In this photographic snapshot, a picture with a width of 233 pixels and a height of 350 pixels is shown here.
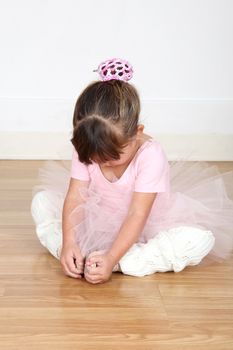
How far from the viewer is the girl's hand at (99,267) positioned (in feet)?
4.09

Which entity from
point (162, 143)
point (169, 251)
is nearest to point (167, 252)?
point (169, 251)

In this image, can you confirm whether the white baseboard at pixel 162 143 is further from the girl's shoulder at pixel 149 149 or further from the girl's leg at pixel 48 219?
the girl's shoulder at pixel 149 149

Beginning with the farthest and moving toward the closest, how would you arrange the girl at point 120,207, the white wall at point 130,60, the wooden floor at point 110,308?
the white wall at point 130,60, the girl at point 120,207, the wooden floor at point 110,308

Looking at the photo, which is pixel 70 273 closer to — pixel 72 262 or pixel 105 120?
pixel 72 262

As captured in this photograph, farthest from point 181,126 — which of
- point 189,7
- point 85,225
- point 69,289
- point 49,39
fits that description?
point 69,289

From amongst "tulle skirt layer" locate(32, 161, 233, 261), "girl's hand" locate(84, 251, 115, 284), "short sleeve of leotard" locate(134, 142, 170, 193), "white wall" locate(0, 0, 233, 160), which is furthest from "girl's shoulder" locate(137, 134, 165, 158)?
"white wall" locate(0, 0, 233, 160)

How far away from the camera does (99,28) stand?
2156 millimetres

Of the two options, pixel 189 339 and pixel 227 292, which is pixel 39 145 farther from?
pixel 189 339

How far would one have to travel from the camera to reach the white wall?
2.14 m

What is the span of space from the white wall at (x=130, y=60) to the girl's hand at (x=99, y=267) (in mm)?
915

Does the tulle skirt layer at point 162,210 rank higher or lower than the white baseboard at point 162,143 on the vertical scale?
higher

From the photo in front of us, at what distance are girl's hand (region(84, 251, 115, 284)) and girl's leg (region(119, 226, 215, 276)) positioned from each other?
0.18 feet

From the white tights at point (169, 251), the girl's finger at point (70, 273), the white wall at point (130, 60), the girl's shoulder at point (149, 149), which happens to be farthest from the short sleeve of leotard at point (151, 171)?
the white wall at point (130, 60)

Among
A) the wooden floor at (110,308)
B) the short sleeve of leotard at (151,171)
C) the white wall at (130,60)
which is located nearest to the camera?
the wooden floor at (110,308)
